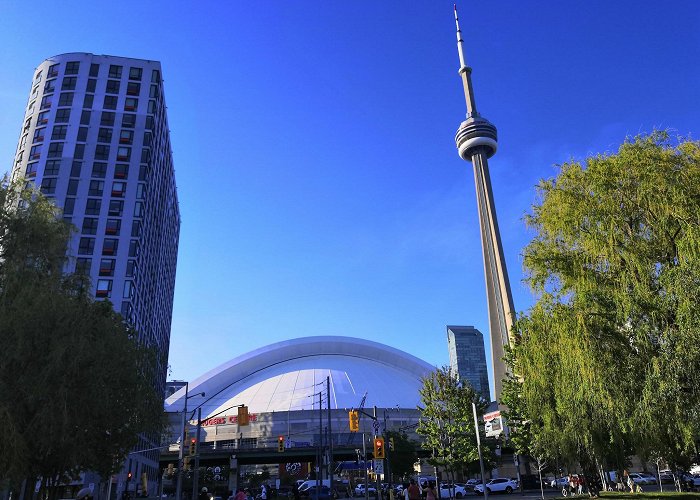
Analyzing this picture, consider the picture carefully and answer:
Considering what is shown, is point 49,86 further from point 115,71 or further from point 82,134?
point 82,134

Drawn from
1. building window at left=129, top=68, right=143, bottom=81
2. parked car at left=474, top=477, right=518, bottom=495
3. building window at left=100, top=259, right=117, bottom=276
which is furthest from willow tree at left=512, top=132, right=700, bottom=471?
building window at left=129, top=68, right=143, bottom=81

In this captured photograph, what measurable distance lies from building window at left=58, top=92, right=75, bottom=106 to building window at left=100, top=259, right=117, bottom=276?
978 inches

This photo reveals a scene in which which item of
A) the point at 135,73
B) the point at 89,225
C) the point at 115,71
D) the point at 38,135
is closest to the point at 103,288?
the point at 89,225

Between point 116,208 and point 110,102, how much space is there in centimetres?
1717

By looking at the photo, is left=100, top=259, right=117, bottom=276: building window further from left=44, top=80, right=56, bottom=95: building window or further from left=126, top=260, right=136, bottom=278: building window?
left=44, top=80, right=56, bottom=95: building window

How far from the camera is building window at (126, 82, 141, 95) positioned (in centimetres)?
7844

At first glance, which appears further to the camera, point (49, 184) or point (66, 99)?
point (66, 99)

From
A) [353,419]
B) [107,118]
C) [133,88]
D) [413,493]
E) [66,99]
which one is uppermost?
[133,88]

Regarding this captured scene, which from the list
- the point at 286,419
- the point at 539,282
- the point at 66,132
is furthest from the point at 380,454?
the point at 66,132

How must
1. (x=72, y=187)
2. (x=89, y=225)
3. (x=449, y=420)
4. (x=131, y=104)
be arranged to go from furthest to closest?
(x=131, y=104)
(x=72, y=187)
(x=89, y=225)
(x=449, y=420)

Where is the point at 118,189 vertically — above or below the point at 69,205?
above

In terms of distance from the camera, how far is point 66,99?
7600 cm

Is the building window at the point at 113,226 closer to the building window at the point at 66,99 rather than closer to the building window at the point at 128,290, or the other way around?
the building window at the point at 128,290

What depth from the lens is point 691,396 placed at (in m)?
15.1
